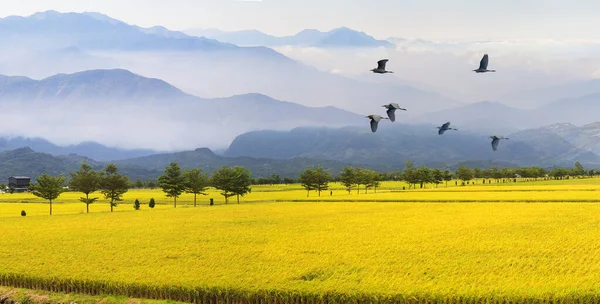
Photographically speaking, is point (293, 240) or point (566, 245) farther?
point (293, 240)

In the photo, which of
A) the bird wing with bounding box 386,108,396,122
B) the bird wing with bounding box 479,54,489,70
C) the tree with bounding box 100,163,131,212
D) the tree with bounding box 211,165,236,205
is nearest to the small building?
the tree with bounding box 211,165,236,205

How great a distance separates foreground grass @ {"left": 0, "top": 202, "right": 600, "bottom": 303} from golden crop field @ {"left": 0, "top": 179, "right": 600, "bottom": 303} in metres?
0.07

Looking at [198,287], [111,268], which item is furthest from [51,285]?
[198,287]

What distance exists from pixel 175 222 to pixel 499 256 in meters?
33.7

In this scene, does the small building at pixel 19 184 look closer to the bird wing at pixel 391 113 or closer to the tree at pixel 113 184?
the tree at pixel 113 184

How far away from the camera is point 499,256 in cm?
3009

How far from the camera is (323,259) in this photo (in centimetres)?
3014

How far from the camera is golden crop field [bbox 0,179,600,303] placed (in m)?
22.9

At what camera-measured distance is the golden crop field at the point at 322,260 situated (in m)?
22.9

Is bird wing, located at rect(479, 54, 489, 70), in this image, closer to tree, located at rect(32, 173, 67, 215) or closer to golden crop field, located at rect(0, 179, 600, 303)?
golden crop field, located at rect(0, 179, 600, 303)

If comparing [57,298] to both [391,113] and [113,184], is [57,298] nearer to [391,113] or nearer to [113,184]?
[391,113]

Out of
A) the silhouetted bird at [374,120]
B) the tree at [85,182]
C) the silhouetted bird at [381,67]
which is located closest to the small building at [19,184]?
the tree at [85,182]

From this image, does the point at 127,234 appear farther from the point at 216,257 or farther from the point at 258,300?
the point at 258,300

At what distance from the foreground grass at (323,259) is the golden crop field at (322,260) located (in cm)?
7
